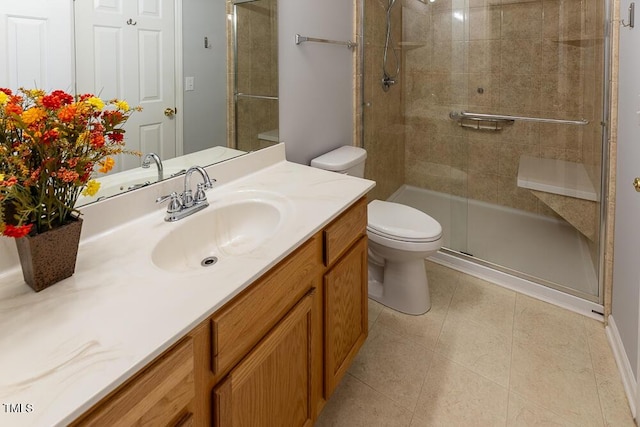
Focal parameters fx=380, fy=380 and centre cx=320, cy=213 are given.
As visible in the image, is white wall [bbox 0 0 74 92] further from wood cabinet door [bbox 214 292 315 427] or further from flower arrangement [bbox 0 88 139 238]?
wood cabinet door [bbox 214 292 315 427]

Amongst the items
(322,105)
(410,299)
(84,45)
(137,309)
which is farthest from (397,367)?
(84,45)

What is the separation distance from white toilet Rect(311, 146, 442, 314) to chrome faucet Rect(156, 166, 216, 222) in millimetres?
890

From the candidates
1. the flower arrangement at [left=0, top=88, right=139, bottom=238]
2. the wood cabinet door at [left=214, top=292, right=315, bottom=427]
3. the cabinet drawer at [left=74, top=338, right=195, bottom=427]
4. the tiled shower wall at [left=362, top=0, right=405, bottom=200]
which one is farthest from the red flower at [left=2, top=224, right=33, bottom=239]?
the tiled shower wall at [left=362, top=0, right=405, bottom=200]

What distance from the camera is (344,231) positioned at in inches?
53.8

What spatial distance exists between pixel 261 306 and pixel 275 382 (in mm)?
239

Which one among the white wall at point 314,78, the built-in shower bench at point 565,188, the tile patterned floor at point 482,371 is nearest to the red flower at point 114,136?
the white wall at point 314,78

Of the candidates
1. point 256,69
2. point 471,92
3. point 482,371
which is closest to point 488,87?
point 471,92

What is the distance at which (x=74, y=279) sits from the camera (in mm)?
850

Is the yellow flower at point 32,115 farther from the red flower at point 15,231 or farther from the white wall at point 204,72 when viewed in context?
the white wall at point 204,72

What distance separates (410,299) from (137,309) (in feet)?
5.30

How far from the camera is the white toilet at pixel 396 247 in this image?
1.92 m

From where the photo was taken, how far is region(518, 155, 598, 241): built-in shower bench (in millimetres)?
2207

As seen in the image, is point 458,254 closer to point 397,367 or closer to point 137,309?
point 397,367

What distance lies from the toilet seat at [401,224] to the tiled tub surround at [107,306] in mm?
741
